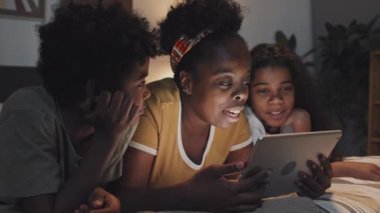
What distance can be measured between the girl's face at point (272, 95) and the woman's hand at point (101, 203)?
2.10 feet

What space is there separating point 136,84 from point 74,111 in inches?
4.8

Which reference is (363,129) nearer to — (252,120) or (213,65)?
(252,120)

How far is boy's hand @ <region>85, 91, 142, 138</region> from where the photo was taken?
866mm

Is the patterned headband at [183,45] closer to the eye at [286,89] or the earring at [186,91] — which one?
the earring at [186,91]

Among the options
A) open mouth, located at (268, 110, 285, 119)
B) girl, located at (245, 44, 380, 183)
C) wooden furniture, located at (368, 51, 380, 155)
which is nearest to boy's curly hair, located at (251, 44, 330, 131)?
girl, located at (245, 44, 380, 183)

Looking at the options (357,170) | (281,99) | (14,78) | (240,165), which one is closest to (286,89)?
(281,99)

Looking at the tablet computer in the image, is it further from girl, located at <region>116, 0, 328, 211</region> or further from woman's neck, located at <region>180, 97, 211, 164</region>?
woman's neck, located at <region>180, 97, 211, 164</region>

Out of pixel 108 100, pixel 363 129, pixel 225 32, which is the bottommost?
pixel 363 129

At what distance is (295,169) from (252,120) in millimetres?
377

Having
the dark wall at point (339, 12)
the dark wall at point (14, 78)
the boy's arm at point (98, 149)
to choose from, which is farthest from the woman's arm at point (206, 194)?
the dark wall at point (339, 12)

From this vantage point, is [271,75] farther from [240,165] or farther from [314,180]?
[240,165]

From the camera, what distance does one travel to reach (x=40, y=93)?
0.89 meters

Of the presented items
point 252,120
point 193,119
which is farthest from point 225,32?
point 252,120

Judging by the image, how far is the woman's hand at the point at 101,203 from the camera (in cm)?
85
